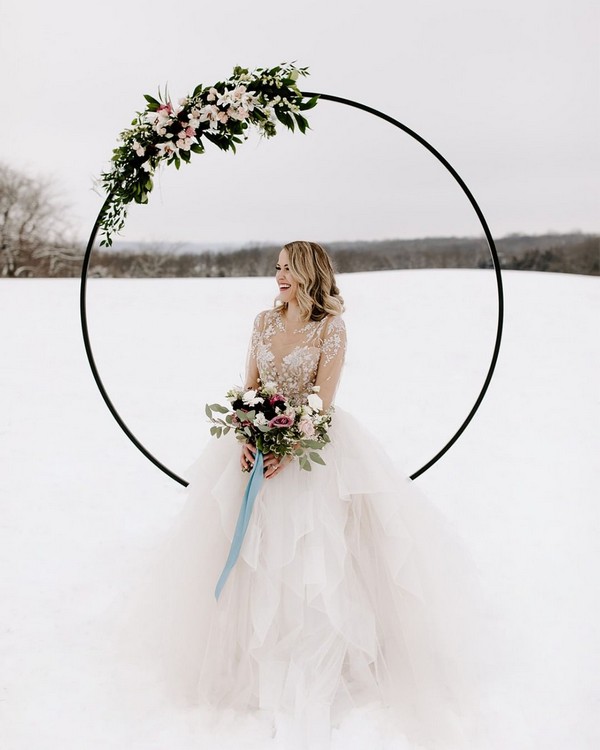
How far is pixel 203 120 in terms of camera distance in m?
2.99

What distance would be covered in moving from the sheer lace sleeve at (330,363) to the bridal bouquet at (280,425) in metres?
0.09

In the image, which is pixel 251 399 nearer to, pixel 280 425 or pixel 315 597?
pixel 280 425

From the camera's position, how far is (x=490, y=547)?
406 centimetres

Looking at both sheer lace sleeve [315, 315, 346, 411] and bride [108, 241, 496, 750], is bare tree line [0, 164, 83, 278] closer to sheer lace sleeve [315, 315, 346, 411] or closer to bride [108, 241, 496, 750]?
bride [108, 241, 496, 750]

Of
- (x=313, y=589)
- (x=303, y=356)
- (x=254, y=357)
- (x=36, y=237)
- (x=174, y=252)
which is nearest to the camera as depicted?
(x=313, y=589)

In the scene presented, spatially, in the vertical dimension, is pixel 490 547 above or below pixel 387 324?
below

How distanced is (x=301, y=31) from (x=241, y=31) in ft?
1.93

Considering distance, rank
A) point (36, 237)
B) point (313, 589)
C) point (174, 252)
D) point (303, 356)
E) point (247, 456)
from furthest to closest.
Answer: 1. point (36, 237)
2. point (174, 252)
3. point (303, 356)
4. point (247, 456)
5. point (313, 589)

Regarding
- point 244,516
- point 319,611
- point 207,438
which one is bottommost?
point 207,438

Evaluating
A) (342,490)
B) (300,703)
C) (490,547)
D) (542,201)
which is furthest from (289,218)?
(542,201)

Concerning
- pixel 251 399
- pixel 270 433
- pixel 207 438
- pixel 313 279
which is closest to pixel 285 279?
pixel 313 279

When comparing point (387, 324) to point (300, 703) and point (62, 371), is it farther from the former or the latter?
point (300, 703)

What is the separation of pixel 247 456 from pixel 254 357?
447 millimetres

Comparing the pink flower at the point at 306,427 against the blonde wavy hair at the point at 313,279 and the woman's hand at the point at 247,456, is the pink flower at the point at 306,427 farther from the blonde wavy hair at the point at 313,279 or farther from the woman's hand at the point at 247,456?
the blonde wavy hair at the point at 313,279
